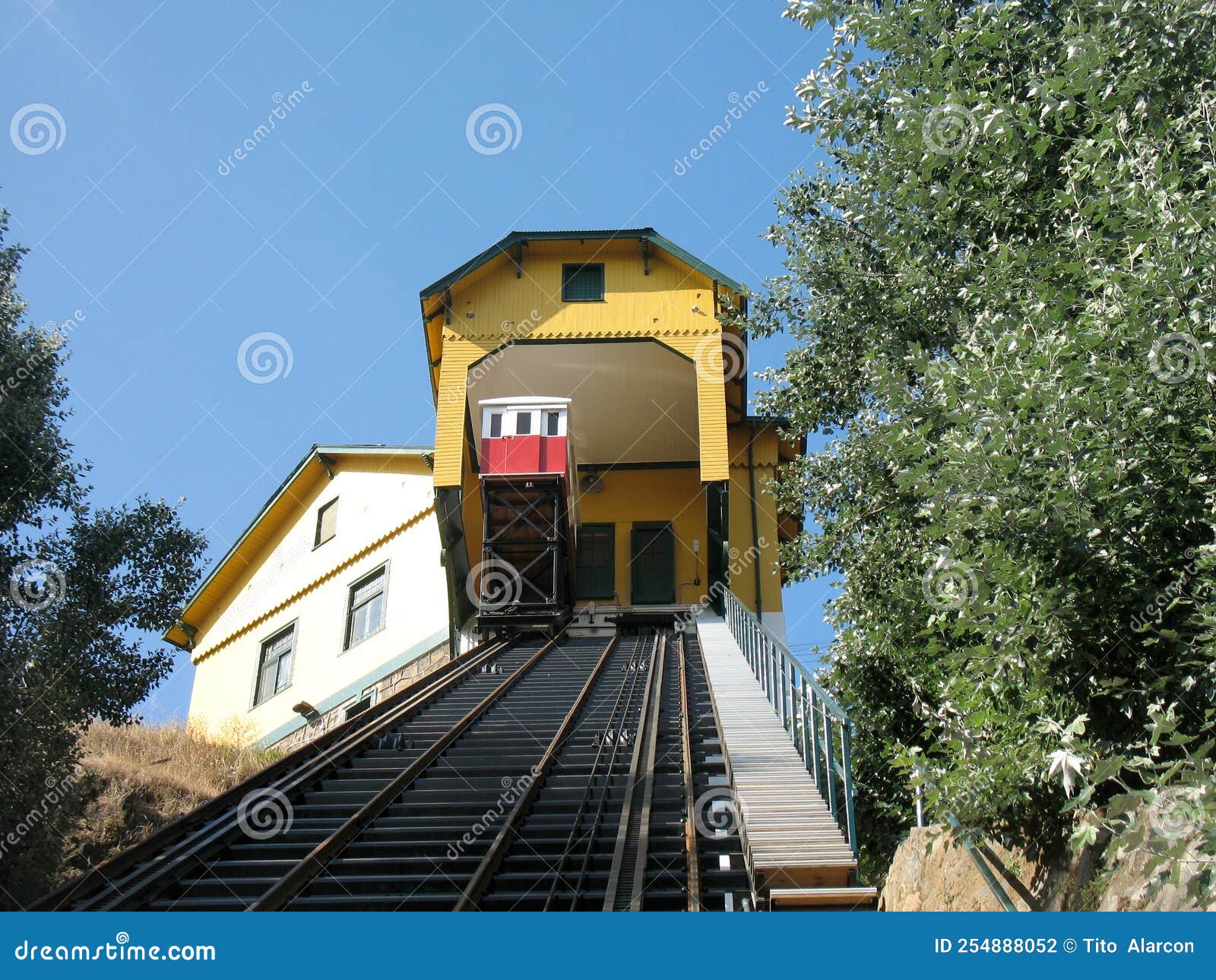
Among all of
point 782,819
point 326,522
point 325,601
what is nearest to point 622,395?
point 326,522

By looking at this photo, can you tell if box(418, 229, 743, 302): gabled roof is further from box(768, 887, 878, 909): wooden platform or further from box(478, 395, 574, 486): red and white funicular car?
box(768, 887, 878, 909): wooden platform

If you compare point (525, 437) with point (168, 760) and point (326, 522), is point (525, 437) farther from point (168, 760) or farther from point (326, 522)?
point (168, 760)

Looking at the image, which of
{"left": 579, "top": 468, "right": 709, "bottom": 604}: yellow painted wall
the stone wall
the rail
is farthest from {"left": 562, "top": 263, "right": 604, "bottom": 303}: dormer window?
the rail

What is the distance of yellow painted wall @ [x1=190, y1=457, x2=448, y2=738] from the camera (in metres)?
20.5

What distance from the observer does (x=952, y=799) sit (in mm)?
6066

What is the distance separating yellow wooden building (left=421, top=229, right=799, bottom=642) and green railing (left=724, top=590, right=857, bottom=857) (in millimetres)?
7425

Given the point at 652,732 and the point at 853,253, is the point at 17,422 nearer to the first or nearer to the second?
the point at 652,732

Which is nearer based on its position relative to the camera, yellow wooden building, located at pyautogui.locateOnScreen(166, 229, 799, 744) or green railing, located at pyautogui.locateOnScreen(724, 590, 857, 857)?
green railing, located at pyautogui.locateOnScreen(724, 590, 857, 857)

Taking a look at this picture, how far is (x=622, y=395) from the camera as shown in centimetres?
2242

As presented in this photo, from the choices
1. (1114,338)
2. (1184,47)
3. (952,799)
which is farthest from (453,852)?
(1184,47)

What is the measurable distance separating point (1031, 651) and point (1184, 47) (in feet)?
13.0

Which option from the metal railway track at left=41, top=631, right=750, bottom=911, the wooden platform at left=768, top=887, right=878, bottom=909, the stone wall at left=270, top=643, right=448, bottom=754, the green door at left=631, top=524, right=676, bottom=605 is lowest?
the wooden platform at left=768, top=887, right=878, bottom=909

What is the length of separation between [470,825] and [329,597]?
16619 mm

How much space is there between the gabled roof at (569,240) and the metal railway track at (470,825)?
35.0 ft
